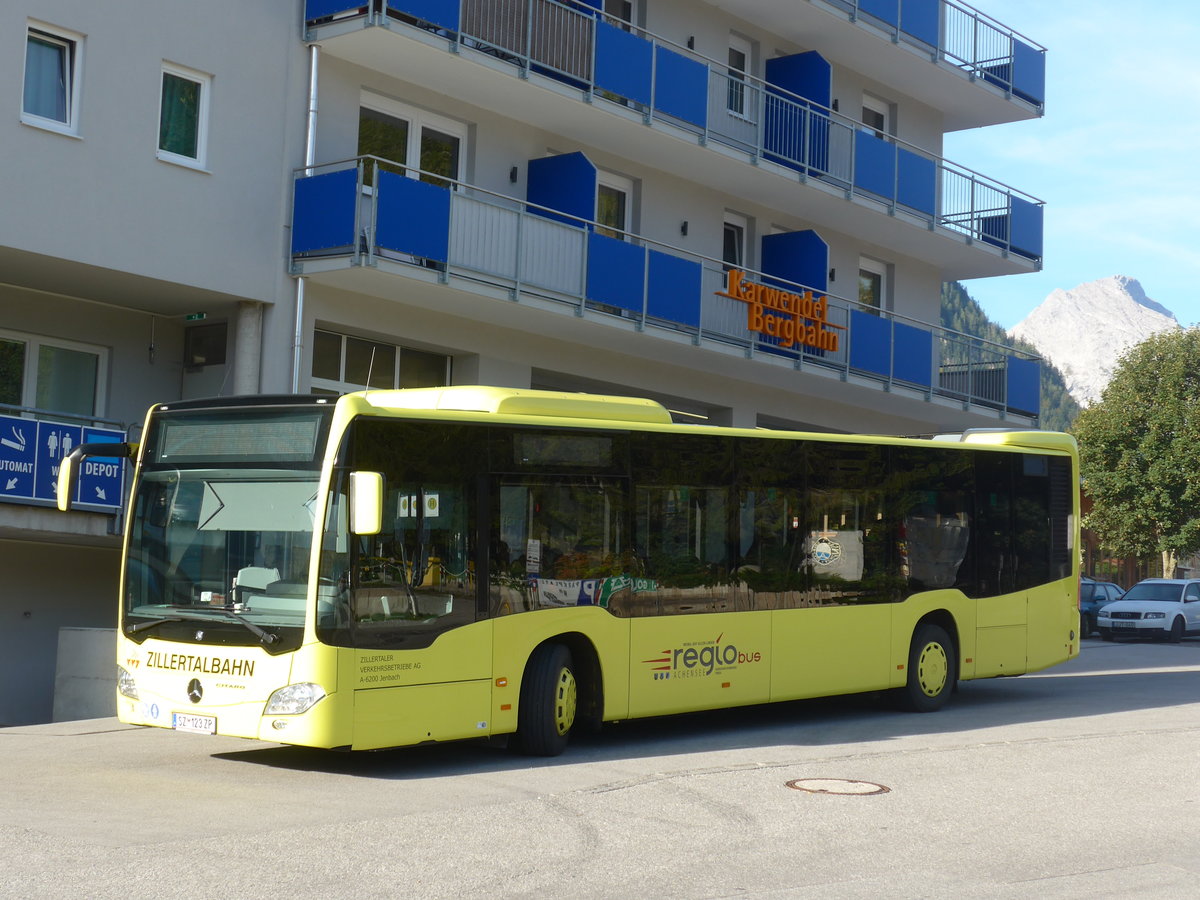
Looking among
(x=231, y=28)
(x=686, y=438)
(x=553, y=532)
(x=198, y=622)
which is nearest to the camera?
(x=198, y=622)

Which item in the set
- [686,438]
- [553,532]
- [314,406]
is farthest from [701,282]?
[314,406]

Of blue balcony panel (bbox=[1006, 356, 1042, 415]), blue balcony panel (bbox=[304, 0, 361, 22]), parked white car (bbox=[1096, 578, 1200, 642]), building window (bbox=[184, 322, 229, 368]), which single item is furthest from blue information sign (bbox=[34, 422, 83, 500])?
parked white car (bbox=[1096, 578, 1200, 642])

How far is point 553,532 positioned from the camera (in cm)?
1167

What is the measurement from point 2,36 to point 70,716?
278 inches

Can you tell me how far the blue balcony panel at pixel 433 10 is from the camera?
17672mm

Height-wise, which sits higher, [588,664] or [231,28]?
[231,28]

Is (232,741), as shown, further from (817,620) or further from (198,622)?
(817,620)

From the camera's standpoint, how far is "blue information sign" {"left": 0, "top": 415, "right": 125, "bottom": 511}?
49.6 ft

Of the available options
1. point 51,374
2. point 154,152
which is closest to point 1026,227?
point 154,152

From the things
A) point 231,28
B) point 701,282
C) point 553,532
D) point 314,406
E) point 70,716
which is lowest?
point 70,716

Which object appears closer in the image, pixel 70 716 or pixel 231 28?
pixel 70 716

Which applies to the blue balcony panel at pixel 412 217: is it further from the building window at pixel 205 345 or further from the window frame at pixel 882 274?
the window frame at pixel 882 274

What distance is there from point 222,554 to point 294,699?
119 cm

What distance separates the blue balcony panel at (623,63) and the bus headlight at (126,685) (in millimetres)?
12270
